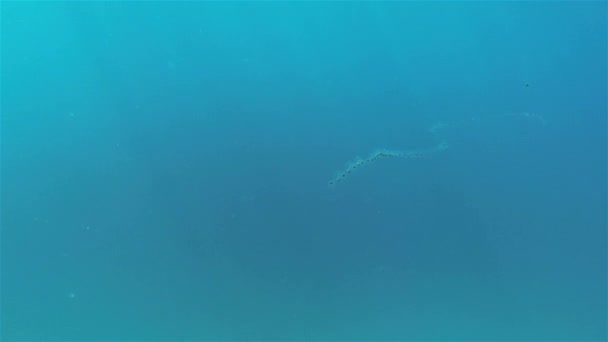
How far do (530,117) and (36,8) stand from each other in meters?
1.51

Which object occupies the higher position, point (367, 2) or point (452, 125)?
point (367, 2)

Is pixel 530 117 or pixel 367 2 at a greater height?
pixel 367 2

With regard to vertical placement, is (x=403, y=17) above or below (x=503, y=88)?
above

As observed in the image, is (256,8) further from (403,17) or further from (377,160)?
(377,160)

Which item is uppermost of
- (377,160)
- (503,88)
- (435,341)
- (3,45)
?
(3,45)

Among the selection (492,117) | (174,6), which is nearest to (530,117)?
(492,117)

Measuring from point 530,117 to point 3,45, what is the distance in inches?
62.5

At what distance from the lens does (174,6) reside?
1373 mm

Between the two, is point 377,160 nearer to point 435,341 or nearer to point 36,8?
point 435,341

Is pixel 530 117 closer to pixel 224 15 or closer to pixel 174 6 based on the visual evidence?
pixel 224 15

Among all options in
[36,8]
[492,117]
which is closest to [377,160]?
[492,117]

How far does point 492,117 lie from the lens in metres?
1.39

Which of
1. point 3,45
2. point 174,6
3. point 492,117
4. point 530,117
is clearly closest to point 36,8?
point 3,45

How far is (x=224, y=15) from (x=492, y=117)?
2.86 feet
